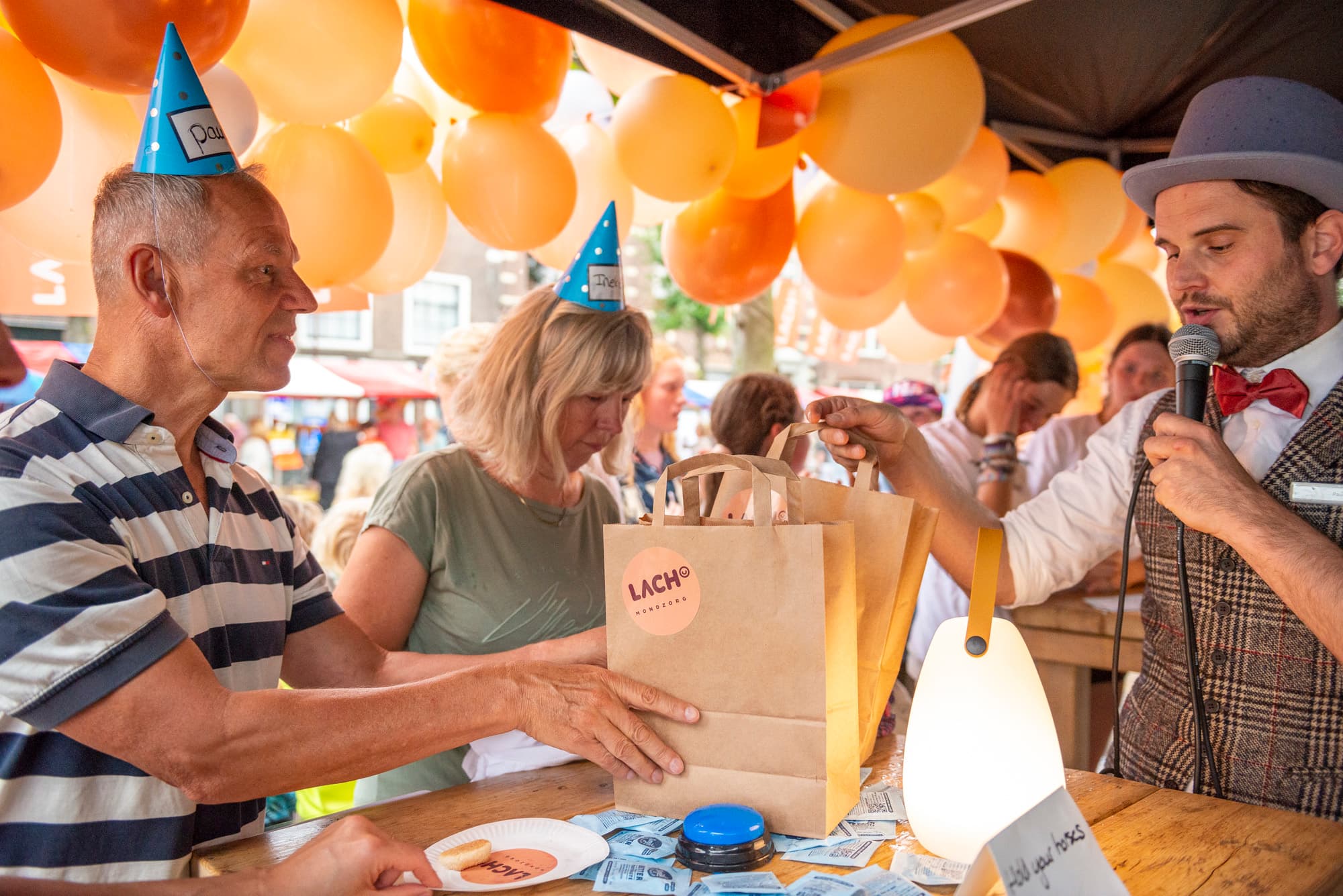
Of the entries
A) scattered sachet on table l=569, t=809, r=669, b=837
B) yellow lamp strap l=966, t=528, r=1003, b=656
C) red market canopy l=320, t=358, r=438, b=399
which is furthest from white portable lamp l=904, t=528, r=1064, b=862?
red market canopy l=320, t=358, r=438, b=399

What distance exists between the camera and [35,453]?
3.77 feet

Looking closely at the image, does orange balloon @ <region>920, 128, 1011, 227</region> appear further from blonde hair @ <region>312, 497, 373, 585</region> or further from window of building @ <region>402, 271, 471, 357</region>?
window of building @ <region>402, 271, 471, 357</region>

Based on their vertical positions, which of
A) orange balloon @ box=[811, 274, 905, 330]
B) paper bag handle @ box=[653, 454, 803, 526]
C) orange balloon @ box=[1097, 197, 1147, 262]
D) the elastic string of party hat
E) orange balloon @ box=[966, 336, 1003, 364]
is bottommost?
paper bag handle @ box=[653, 454, 803, 526]

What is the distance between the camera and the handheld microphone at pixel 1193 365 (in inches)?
56.5

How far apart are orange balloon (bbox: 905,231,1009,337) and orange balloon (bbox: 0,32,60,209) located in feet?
9.58

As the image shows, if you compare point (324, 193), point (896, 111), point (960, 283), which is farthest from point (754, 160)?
A: point (324, 193)

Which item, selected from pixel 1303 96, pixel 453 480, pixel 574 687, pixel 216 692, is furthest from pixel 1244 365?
pixel 216 692

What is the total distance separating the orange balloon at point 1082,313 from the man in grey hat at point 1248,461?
2.97m

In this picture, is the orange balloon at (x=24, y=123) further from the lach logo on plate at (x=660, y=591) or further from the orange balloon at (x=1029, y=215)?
the orange balloon at (x=1029, y=215)

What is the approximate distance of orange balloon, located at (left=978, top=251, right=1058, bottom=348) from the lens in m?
4.08

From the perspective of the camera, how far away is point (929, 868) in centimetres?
102

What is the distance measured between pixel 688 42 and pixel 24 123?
147 cm

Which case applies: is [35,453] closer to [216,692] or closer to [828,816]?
[216,692]

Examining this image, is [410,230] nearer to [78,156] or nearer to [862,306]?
[78,156]
